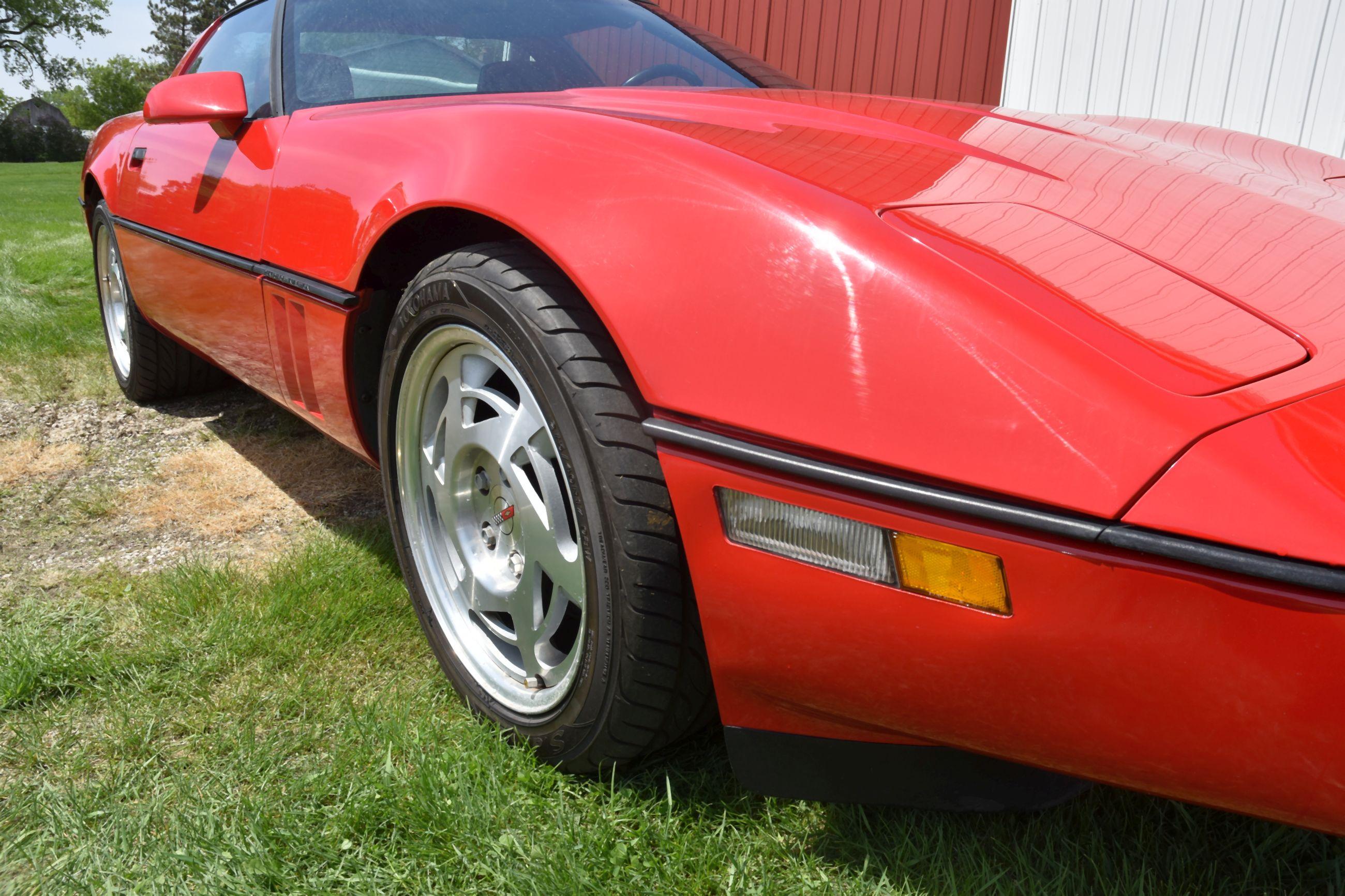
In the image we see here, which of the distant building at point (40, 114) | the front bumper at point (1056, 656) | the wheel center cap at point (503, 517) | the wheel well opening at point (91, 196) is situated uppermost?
the wheel well opening at point (91, 196)

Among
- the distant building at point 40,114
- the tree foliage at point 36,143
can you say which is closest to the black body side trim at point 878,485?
the tree foliage at point 36,143

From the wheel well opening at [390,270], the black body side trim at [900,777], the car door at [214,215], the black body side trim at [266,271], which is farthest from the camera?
the car door at [214,215]

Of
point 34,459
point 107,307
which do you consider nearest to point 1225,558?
point 34,459

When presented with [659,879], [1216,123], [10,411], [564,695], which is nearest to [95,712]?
[564,695]

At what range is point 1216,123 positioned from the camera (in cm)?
500

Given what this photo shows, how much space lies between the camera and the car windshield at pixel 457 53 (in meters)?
2.21

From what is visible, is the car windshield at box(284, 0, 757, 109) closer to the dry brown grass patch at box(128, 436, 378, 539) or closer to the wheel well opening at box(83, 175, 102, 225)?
the dry brown grass patch at box(128, 436, 378, 539)

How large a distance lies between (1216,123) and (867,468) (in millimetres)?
5022

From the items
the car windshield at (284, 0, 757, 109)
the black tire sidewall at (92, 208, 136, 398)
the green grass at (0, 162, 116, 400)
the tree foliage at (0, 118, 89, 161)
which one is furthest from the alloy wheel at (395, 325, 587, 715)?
the tree foliage at (0, 118, 89, 161)

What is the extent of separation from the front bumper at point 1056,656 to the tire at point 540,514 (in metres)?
0.09

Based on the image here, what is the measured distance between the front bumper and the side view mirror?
1678 mm

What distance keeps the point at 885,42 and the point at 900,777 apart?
6.42 meters

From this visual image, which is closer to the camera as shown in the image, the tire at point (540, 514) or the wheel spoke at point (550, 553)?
the tire at point (540, 514)

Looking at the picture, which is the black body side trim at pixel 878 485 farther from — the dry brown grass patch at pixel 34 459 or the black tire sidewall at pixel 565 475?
the dry brown grass patch at pixel 34 459
